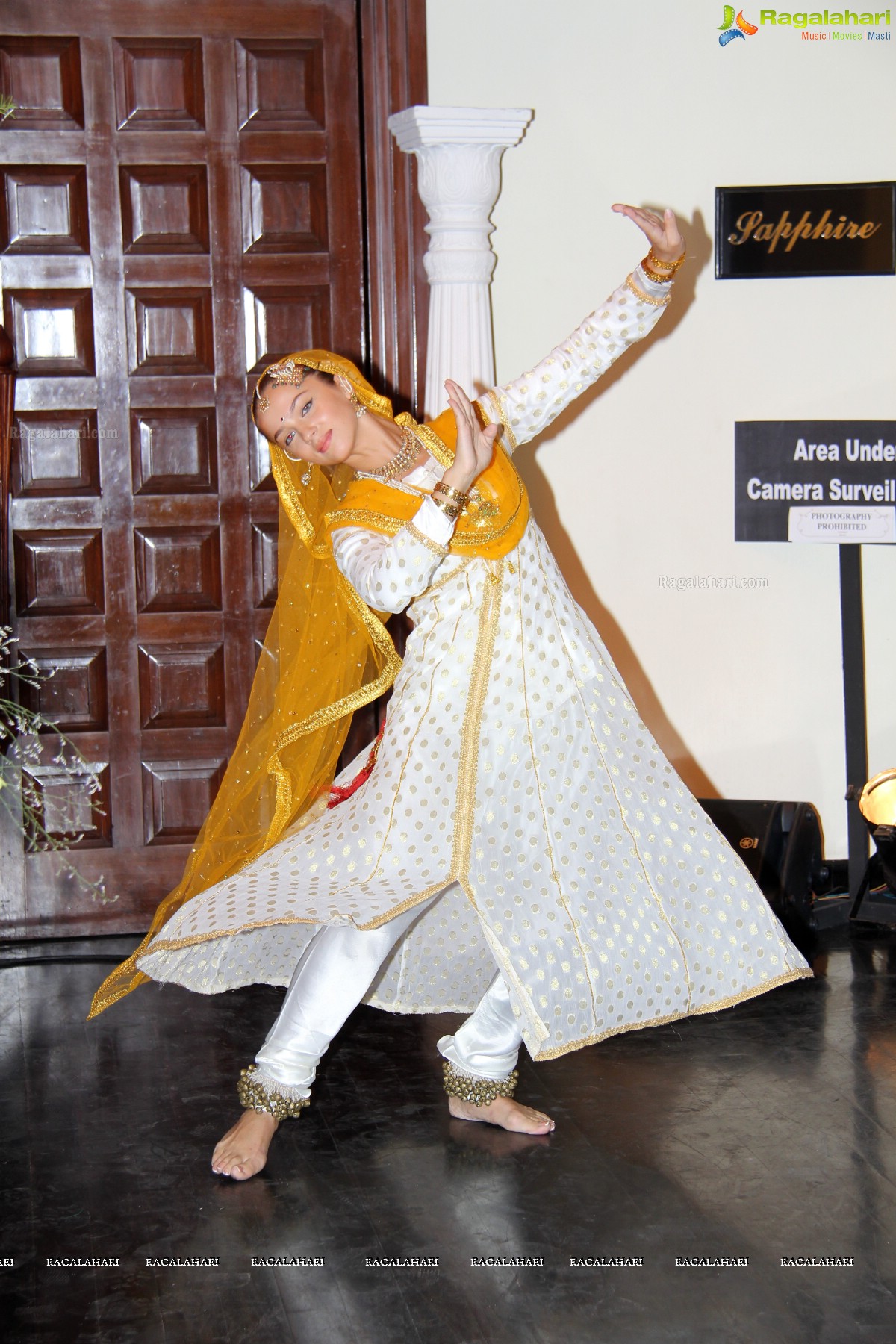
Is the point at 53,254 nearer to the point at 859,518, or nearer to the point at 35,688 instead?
the point at 35,688

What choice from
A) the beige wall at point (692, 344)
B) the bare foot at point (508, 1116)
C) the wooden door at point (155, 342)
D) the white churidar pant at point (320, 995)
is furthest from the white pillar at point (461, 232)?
the bare foot at point (508, 1116)

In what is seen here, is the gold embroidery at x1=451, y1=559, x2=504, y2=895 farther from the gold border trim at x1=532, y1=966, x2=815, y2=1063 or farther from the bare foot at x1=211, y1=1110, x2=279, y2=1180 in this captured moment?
the bare foot at x1=211, y1=1110, x2=279, y2=1180

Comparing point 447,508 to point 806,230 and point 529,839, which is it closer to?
point 529,839

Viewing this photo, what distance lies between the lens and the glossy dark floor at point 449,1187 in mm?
1939

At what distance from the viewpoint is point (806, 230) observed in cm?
388

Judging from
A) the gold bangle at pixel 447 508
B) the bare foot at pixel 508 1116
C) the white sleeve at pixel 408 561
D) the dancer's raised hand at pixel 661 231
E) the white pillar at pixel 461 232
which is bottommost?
the bare foot at pixel 508 1116

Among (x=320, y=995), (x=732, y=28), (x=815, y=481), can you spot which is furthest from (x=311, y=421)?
(x=732, y=28)

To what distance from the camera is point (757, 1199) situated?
88.1 inches

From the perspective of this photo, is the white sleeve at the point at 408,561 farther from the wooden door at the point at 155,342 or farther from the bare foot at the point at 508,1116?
the wooden door at the point at 155,342

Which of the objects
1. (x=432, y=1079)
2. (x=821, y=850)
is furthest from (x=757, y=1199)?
(x=821, y=850)

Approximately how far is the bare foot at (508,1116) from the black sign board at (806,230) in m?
2.49

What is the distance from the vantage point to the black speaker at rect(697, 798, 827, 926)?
361 centimetres

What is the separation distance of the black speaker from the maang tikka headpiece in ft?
5.98

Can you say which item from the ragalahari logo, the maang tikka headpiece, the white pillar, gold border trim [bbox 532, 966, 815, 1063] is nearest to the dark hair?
the maang tikka headpiece
